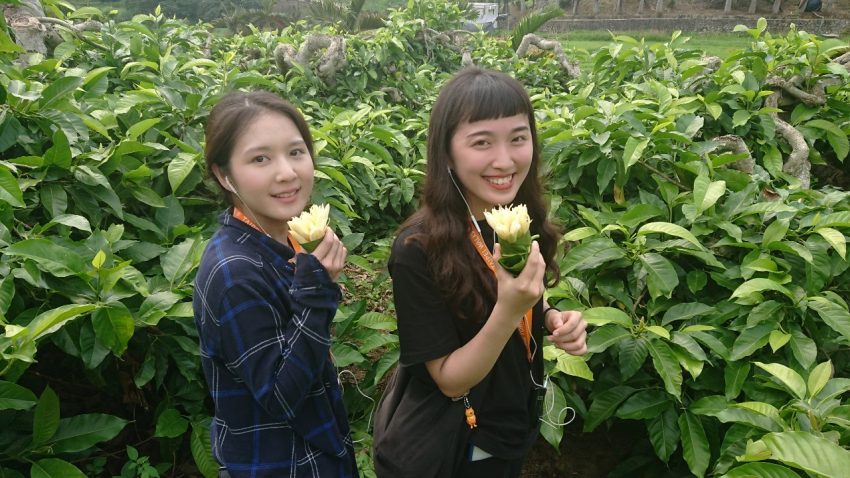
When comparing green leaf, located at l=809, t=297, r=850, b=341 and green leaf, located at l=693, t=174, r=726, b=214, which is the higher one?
green leaf, located at l=693, t=174, r=726, b=214

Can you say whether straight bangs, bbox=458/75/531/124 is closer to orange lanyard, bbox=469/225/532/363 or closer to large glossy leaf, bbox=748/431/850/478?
orange lanyard, bbox=469/225/532/363

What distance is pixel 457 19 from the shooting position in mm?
6711

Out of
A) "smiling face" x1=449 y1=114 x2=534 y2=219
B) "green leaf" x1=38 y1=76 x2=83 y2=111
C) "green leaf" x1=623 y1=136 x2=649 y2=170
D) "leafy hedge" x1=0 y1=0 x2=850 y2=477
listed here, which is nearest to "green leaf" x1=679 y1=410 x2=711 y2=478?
"leafy hedge" x1=0 y1=0 x2=850 y2=477

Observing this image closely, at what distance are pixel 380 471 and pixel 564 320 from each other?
21.9 inches

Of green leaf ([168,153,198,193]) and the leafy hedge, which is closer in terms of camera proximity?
the leafy hedge

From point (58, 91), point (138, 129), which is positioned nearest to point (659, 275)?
point (138, 129)

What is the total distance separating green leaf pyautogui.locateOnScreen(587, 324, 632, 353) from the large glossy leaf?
0.68 m

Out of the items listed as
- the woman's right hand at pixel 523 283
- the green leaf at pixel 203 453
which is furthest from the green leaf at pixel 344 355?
the woman's right hand at pixel 523 283

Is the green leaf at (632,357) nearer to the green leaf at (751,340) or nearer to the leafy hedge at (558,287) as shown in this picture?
the leafy hedge at (558,287)

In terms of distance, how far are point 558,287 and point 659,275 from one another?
0.33 metres

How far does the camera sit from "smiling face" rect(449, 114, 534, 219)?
4.20 feet

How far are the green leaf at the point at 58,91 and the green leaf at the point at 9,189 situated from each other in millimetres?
494

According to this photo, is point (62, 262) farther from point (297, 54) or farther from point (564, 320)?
point (297, 54)

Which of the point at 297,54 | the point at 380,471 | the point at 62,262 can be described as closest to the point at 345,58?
the point at 297,54
